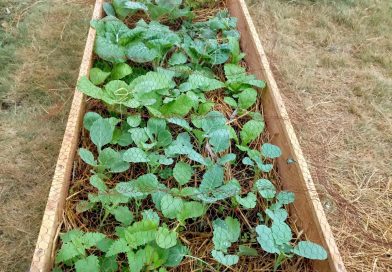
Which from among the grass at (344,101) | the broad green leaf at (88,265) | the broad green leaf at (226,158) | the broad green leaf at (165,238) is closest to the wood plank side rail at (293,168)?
the broad green leaf at (226,158)

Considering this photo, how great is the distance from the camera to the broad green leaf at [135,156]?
5.18 feet

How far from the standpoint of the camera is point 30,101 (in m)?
2.27

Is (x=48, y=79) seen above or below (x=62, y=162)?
below

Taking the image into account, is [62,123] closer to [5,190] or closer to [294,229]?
[5,190]

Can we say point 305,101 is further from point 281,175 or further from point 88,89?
point 88,89

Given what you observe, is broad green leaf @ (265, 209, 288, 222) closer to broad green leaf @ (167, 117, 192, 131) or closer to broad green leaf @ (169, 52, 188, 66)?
broad green leaf @ (167, 117, 192, 131)

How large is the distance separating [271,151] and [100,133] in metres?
0.66

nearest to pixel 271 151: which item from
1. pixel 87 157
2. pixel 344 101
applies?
pixel 87 157

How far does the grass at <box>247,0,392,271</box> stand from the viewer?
194 cm

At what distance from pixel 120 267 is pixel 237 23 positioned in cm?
158

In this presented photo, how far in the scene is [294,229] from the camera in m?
1.57

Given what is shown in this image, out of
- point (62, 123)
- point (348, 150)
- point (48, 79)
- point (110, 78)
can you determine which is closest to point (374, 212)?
point (348, 150)

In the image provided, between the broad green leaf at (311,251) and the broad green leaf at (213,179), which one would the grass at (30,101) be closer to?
the broad green leaf at (213,179)

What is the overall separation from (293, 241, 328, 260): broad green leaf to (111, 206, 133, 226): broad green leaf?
1.80ft
